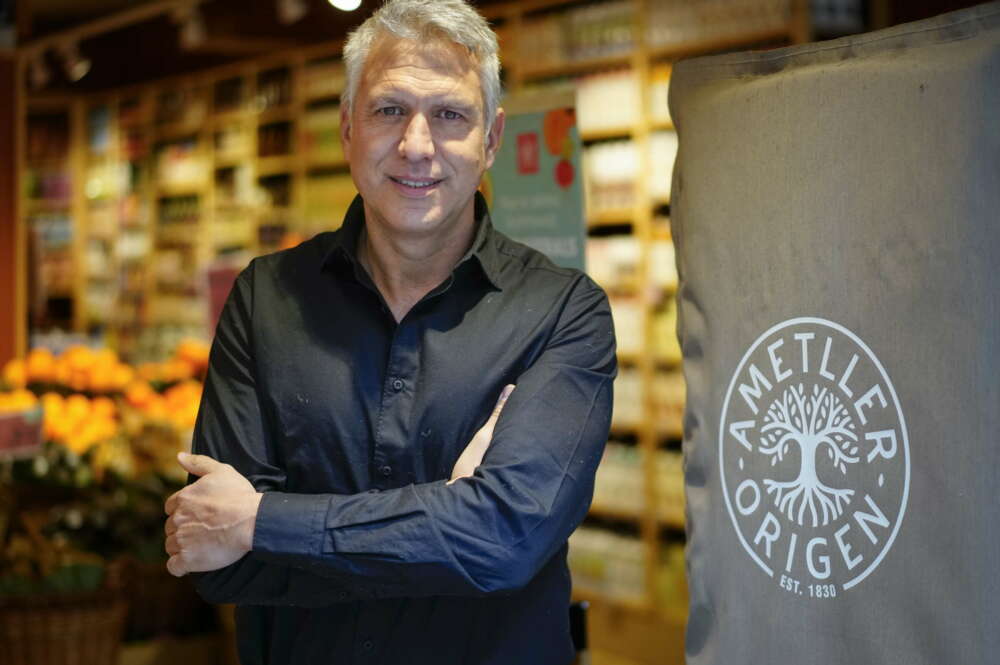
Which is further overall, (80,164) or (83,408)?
(80,164)

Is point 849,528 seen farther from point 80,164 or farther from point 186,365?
point 80,164

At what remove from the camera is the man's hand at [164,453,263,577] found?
1.67 m

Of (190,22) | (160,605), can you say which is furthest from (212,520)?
(190,22)

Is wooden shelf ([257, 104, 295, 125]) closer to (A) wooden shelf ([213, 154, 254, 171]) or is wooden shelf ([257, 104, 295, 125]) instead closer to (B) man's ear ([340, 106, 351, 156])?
(A) wooden shelf ([213, 154, 254, 171])

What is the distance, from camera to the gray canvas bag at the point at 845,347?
1.35 m

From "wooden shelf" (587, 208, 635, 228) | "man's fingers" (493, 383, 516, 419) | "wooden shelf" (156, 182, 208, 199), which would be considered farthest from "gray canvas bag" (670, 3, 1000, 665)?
"wooden shelf" (156, 182, 208, 199)

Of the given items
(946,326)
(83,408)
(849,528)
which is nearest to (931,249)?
(946,326)

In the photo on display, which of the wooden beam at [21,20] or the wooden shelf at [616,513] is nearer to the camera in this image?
the wooden shelf at [616,513]

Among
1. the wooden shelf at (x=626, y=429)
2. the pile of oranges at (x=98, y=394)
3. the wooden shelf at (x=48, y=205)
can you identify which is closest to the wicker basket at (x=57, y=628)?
the pile of oranges at (x=98, y=394)

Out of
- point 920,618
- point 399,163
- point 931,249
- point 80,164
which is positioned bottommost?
point 920,618

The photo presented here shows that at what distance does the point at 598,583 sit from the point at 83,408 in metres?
2.77

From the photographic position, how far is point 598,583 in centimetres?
595

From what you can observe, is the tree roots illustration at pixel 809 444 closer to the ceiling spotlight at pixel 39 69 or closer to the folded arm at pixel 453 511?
the folded arm at pixel 453 511

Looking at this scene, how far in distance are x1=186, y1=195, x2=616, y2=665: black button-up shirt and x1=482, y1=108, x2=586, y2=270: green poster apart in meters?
0.70
